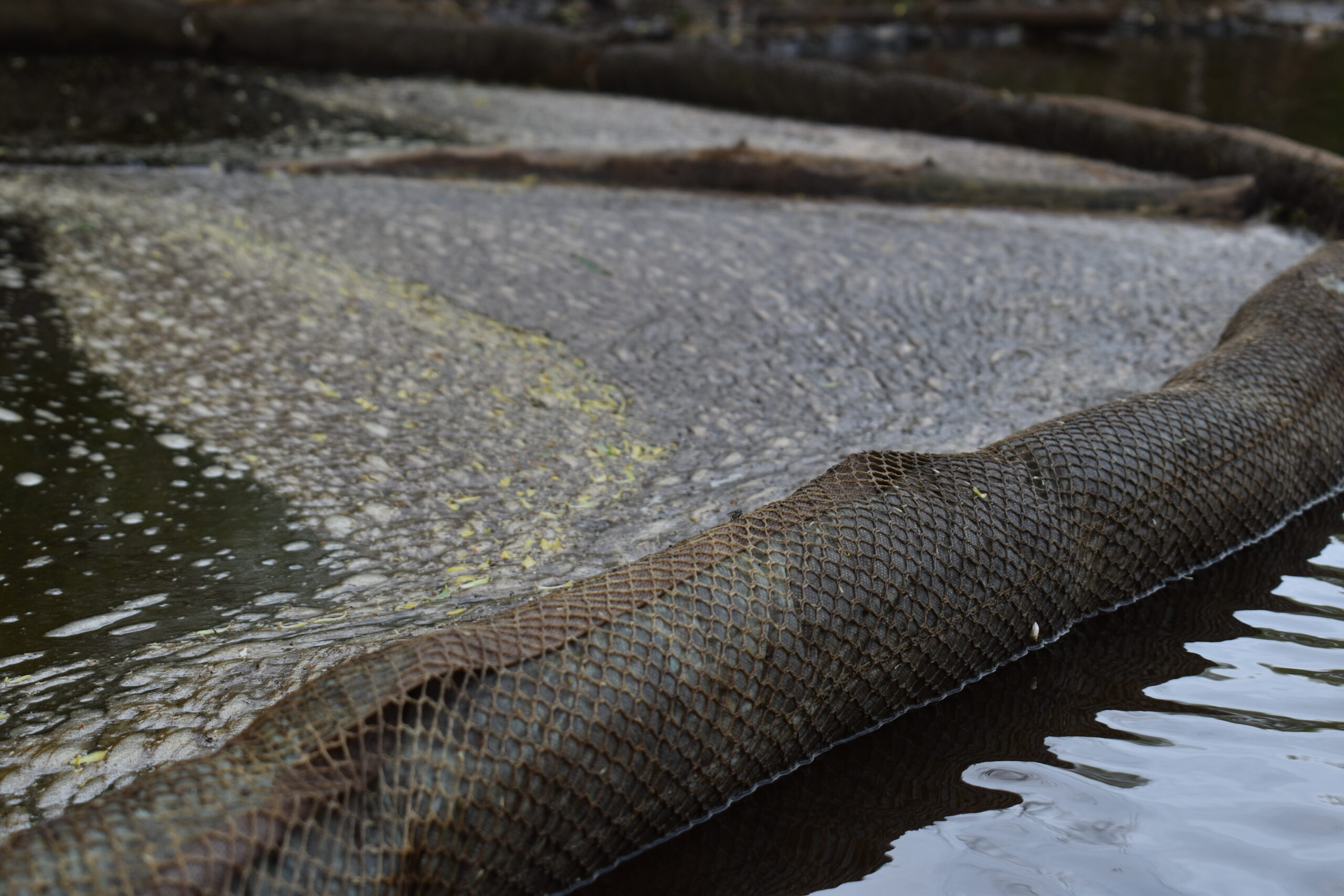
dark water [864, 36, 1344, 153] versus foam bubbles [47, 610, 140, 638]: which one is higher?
dark water [864, 36, 1344, 153]

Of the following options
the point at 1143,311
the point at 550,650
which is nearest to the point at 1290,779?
the point at 550,650

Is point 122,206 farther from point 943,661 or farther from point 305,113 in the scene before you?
point 943,661

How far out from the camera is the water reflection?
1.89 meters

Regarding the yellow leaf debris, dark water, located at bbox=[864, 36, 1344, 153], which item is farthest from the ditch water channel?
dark water, located at bbox=[864, 36, 1344, 153]

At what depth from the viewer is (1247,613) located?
270cm

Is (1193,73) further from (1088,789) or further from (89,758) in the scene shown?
(89,758)

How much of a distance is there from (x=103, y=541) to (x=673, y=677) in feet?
5.00

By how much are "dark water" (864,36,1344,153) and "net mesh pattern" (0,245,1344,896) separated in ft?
20.0

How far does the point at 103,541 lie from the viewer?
2.65 m

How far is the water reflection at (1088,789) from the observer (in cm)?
189

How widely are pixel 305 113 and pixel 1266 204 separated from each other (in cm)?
555

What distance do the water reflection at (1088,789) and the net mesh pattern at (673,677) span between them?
0.22ft

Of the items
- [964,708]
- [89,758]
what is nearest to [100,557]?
[89,758]

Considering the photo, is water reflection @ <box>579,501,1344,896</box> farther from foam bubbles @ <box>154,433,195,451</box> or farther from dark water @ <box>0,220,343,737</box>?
foam bubbles @ <box>154,433,195,451</box>
